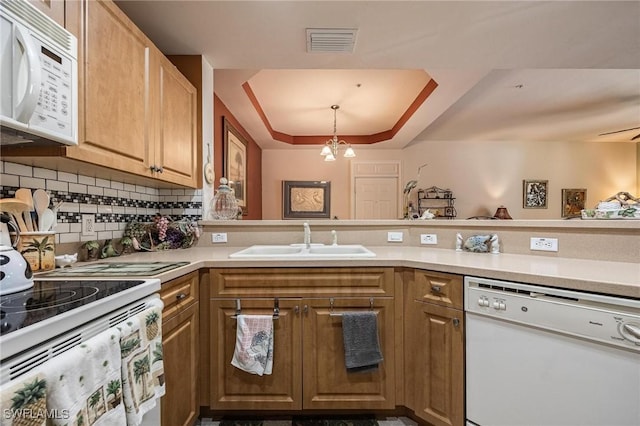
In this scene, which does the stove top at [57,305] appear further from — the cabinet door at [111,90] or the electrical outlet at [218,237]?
the electrical outlet at [218,237]

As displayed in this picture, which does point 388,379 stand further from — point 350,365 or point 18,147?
point 18,147

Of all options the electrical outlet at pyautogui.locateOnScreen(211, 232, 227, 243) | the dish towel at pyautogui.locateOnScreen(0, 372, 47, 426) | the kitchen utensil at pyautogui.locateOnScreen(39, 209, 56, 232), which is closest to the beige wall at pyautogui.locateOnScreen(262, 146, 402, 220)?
the electrical outlet at pyautogui.locateOnScreen(211, 232, 227, 243)

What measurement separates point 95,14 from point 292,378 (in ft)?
6.01

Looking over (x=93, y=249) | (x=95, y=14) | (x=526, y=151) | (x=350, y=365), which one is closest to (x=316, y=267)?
(x=350, y=365)

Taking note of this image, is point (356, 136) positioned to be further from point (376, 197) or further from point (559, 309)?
point (559, 309)

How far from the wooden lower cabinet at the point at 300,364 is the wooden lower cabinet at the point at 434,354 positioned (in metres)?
0.10

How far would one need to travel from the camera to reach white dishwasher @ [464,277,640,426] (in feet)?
2.95

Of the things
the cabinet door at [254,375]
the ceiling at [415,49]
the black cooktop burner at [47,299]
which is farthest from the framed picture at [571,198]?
the black cooktop burner at [47,299]

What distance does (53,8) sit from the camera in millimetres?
920

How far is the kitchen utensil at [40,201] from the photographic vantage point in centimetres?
112

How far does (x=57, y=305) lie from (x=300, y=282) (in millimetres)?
932

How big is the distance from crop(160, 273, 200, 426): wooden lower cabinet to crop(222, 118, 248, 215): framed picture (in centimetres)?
162

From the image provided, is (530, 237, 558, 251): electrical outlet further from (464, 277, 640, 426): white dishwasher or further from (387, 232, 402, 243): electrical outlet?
(387, 232, 402, 243): electrical outlet

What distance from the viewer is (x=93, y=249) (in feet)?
4.68
